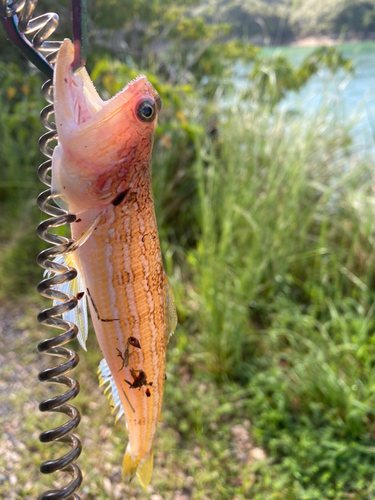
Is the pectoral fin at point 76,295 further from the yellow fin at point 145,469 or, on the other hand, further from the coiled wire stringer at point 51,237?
the yellow fin at point 145,469

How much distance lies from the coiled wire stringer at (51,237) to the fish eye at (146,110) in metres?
0.11

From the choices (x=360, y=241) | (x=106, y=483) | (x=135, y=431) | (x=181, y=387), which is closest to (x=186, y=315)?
(x=181, y=387)

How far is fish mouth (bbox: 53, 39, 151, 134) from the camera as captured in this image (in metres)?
0.53

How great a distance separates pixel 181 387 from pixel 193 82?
10.2ft

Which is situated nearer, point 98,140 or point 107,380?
point 98,140

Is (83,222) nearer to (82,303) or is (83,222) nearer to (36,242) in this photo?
(82,303)

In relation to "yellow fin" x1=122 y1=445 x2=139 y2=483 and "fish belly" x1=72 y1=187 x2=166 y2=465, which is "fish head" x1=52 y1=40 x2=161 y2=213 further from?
"yellow fin" x1=122 y1=445 x2=139 y2=483

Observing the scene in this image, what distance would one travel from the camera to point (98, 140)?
605 millimetres

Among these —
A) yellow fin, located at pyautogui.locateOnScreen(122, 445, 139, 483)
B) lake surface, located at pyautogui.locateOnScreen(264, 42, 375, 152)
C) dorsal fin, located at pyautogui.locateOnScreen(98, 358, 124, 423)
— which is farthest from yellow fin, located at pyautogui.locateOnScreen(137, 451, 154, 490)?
lake surface, located at pyautogui.locateOnScreen(264, 42, 375, 152)

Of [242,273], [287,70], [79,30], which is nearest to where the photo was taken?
[79,30]

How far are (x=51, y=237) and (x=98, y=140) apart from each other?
176 millimetres

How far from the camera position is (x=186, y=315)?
279 centimetres

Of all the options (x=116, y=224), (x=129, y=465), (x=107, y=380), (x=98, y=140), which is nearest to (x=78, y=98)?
(x=98, y=140)

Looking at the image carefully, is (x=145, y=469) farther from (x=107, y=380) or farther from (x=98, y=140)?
(x=98, y=140)
